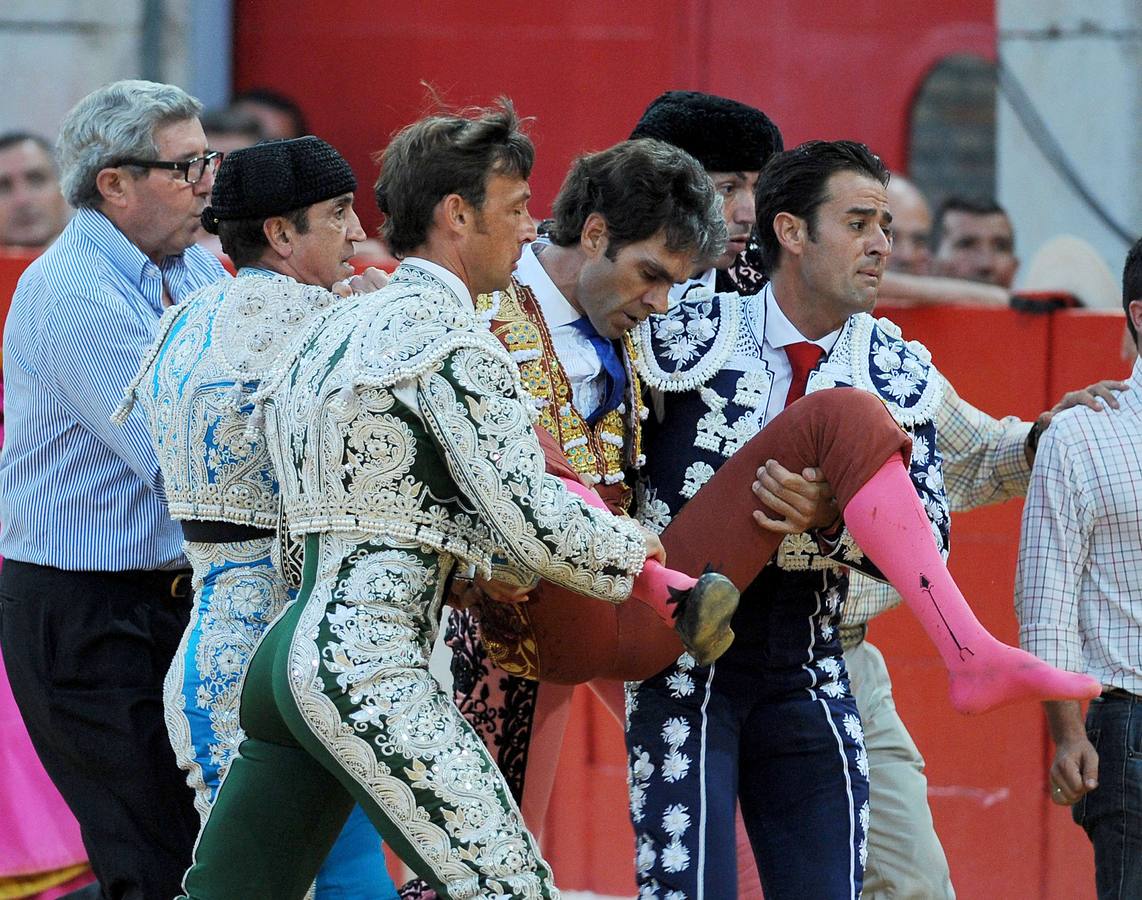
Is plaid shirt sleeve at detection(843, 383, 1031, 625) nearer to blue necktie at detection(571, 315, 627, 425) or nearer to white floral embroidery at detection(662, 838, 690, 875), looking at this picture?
blue necktie at detection(571, 315, 627, 425)

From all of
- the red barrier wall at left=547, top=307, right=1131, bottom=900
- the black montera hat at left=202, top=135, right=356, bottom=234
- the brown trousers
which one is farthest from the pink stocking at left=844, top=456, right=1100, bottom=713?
the red barrier wall at left=547, top=307, right=1131, bottom=900

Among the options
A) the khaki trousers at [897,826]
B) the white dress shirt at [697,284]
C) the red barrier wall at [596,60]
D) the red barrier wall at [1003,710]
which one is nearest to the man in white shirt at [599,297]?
the white dress shirt at [697,284]

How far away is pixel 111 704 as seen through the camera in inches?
146

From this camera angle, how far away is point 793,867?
3.36 metres

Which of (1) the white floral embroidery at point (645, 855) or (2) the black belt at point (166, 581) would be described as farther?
(2) the black belt at point (166, 581)

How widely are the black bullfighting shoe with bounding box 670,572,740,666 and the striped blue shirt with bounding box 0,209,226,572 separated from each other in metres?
1.19

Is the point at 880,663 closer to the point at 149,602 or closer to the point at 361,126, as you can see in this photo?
the point at 149,602

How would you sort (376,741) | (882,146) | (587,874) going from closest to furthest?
(376,741), (587,874), (882,146)

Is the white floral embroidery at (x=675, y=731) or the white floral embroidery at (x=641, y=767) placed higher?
the white floral embroidery at (x=675, y=731)

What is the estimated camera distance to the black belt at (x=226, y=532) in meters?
3.34

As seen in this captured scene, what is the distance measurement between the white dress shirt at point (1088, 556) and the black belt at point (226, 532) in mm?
1602

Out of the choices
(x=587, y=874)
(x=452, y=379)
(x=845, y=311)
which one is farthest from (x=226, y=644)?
(x=587, y=874)

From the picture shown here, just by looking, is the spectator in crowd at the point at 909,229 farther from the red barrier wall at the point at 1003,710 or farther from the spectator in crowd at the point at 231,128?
the spectator in crowd at the point at 231,128

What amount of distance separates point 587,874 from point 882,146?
390cm
